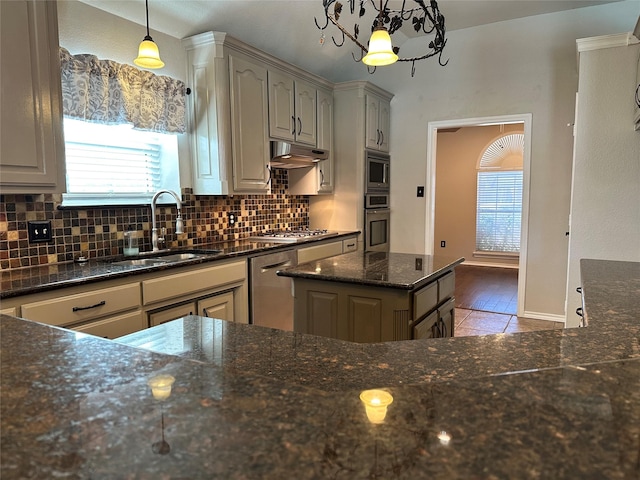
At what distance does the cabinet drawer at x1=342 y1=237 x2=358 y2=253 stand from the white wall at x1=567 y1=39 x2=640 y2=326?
199 cm

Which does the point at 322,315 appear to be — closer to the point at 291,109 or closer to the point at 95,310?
the point at 95,310

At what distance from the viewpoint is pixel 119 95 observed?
2729mm

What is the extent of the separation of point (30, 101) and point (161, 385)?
1983 mm

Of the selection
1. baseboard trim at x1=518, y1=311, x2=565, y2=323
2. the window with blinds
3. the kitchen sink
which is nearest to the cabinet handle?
the kitchen sink

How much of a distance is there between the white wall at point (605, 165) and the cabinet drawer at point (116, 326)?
2882 millimetres

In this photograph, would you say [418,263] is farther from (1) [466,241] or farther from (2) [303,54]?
(1) [466,241]

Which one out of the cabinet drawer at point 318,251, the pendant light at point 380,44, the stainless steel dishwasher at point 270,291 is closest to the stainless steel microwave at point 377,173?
the cabinet drawer at point 318,251

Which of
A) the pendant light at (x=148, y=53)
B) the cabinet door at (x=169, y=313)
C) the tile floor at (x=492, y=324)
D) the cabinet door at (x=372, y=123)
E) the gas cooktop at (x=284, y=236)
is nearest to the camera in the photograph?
the pendant light at (x=148, y=53)

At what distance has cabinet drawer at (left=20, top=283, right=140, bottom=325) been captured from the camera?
1853mm

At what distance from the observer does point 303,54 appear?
425cm

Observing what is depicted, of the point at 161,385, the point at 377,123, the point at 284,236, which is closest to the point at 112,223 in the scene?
the point at 284,236

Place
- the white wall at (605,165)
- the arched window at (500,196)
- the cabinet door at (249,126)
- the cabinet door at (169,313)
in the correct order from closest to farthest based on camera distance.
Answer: the cabinet door at (169,313) → the white wall at (605,165) → the cabinet door at (249,126) → the arched window at (500,196)

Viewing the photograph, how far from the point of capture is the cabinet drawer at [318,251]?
→ 3662 mm

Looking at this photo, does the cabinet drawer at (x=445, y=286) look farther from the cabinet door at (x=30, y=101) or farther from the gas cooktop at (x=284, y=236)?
the cabinet door at (x=30, y=101)
